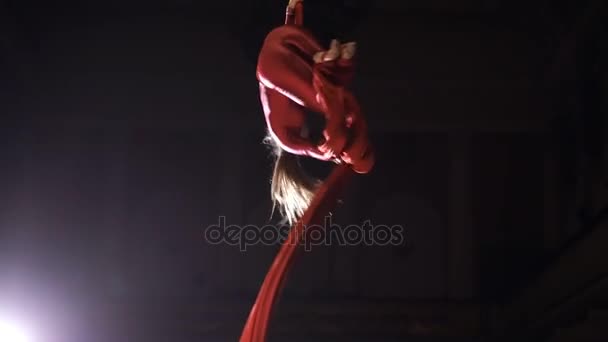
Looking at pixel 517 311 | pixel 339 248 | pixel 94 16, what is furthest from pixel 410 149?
pixel 94 16

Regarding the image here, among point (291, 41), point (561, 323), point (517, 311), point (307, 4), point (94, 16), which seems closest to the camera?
point (291, 41)

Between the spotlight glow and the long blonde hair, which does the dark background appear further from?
the long blonde hair

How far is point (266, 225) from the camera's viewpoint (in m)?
1.88

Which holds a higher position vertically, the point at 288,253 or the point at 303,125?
the point at 303,125

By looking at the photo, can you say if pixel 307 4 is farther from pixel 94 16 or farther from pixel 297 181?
pixel 94 16

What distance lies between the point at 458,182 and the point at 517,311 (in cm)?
35

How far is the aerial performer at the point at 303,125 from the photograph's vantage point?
597 millimetres

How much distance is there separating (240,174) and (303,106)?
1354 millimetres

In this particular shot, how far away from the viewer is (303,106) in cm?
63

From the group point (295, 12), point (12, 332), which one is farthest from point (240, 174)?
point (295, 12)

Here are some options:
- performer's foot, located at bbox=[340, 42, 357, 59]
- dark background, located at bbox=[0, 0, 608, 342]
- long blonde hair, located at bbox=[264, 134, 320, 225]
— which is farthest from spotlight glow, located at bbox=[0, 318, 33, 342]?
performer's foot, located at bbox=[340, 42, 357, 59]

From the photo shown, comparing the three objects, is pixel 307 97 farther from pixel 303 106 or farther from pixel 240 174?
pixel 240 174

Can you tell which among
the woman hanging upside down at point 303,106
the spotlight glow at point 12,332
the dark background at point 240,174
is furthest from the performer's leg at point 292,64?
the dark background at point 240,174

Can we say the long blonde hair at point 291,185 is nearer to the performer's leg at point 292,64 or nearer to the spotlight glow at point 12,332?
the performer's leg at point 292,64
